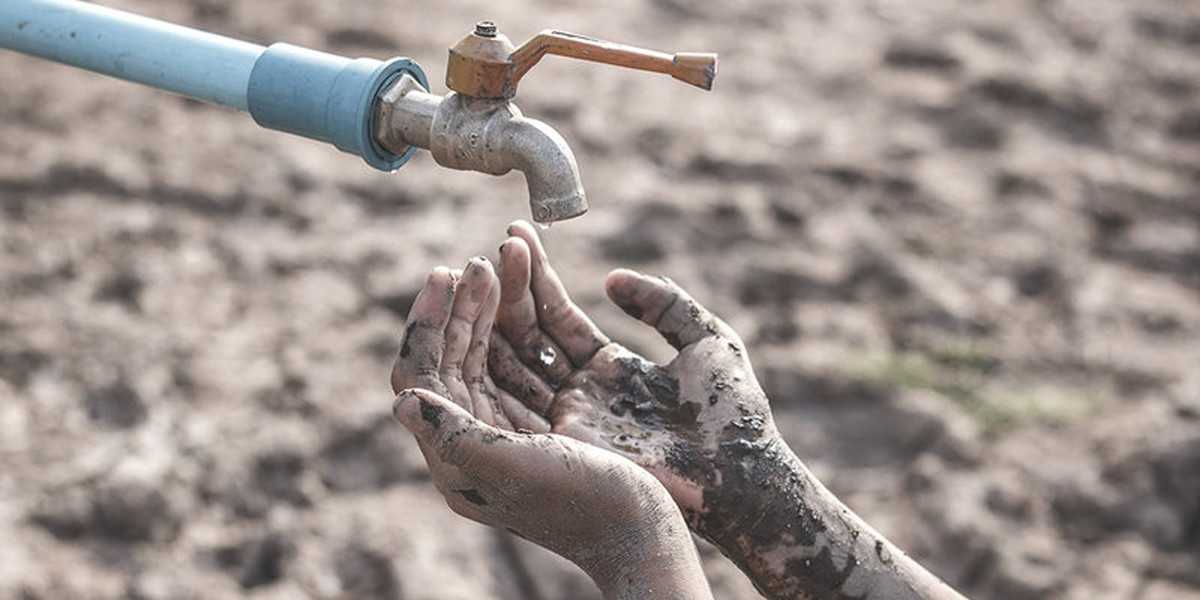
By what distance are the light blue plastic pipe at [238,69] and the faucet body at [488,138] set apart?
31mm

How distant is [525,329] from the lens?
6.47 feet

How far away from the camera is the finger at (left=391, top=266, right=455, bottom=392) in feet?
5.68

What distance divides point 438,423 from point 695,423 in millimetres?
496

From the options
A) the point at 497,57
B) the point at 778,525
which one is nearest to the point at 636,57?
the point at 497,57

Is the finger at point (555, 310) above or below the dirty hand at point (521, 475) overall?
above

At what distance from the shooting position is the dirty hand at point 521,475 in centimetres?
158

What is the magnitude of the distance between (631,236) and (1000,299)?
3.36 feet

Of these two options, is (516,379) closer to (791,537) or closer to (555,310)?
(555,310)

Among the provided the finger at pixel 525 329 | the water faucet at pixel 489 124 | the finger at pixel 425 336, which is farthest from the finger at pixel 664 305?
the water faucet at pixel 489 124

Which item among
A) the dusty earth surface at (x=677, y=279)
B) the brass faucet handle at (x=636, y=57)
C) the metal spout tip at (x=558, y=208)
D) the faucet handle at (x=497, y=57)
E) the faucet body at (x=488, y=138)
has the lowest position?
the dusty earth surface at (x=677, y=279)

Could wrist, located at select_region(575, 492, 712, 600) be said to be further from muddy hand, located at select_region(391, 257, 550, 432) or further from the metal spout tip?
the metal spout tip

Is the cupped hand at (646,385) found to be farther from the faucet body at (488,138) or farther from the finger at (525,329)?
the faucet body at (488,138)

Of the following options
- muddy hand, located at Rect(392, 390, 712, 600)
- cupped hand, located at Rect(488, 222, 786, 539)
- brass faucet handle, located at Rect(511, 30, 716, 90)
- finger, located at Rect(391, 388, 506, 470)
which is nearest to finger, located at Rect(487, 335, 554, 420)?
cupped hand, located at Rect(488, 222, 786, 539)

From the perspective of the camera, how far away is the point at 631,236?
3.91 m
